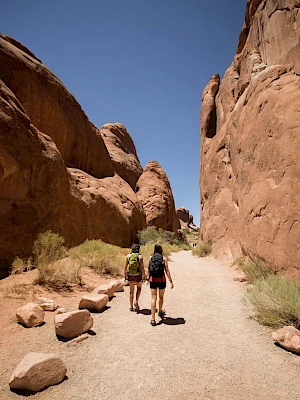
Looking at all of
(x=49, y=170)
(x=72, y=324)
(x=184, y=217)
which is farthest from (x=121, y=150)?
(x=184, y=217)

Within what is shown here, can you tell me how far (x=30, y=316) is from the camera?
474 centimetres

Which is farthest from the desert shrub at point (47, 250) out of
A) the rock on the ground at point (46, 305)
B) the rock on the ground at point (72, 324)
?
the rock on the ground at point (72, 324)

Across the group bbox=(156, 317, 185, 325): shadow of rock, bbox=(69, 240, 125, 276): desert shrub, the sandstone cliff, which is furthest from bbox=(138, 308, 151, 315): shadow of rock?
the sandstone cliff

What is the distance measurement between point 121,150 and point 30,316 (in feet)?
96.9

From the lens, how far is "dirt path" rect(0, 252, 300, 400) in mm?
2912

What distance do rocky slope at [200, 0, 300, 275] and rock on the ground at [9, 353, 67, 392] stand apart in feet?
20.8

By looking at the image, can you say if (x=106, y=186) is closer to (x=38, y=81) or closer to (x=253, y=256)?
(x=38, y=81)

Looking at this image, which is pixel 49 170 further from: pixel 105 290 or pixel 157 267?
pixel 157 267

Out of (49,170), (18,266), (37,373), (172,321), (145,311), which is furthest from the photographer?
(49,170)

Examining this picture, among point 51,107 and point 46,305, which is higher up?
point 51,107

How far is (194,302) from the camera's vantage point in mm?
6727

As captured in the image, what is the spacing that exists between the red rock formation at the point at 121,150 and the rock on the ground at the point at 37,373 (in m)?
23.9

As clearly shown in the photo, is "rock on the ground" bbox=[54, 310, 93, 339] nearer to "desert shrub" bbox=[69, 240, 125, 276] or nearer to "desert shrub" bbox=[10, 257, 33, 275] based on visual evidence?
"desert shrub" bbox=[10, 257, 33, 275]

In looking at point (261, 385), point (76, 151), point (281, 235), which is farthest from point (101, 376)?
point (76, 151)
